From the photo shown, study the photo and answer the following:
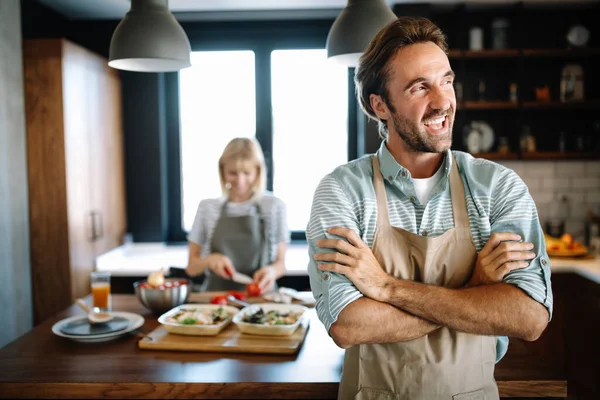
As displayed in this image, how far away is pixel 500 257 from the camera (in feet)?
4.60

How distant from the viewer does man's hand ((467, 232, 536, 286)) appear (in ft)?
4.59

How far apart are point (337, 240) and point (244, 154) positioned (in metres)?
1.62

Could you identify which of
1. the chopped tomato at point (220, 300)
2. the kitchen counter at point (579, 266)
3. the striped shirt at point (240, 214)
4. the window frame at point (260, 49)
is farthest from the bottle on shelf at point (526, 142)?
the chopped tomato at point (220, 300)

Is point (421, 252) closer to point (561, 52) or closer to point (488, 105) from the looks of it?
point (488, 105)

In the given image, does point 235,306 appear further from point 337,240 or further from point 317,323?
point 337,240

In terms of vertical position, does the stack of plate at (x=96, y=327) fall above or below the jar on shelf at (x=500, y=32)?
below

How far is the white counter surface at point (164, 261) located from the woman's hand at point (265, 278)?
0.79 meters

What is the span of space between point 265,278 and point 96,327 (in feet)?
3.04

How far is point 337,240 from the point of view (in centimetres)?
144

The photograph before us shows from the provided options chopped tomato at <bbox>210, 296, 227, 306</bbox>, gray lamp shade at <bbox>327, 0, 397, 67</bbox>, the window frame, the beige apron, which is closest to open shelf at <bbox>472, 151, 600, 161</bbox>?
the window frame

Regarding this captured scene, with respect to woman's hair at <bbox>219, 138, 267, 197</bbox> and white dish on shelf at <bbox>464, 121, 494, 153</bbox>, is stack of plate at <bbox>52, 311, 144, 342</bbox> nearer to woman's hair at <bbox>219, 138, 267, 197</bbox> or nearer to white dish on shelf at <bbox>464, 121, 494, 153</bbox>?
woman's hair at <bbox>219, 138, 267, 197</bbox>

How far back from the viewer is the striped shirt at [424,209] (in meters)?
1.45

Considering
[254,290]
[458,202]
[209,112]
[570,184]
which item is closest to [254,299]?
[254,290]

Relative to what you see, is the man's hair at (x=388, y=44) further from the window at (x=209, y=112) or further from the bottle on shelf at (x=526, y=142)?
the window at (x=209, y=112)
